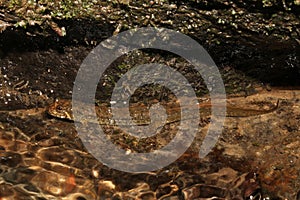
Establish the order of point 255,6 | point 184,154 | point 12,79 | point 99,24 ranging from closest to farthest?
point 255,6 → point 99,24 → point 184,154 → point 12,79

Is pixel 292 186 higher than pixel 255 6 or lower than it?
lower

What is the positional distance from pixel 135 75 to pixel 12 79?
3.53ft

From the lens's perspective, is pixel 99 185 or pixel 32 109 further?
pixel 32 109

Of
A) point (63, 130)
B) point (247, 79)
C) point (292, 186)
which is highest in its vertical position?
point (247, 79)

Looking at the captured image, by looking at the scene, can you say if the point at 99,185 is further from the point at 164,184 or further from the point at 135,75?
the point at 135,75

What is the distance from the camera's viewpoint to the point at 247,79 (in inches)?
150

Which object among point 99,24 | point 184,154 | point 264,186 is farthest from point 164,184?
point 99,24

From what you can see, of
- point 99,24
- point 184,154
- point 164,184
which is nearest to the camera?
point 99,24

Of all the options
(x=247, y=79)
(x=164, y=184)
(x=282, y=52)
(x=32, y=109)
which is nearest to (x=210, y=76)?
(x=247, y=79)

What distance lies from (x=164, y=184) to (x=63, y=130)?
3.51 feet

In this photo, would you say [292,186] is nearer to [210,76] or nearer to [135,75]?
[210,76]

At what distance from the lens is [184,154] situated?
143 inches

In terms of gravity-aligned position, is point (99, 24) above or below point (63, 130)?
above

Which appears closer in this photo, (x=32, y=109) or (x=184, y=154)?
(x=184, y=154)
